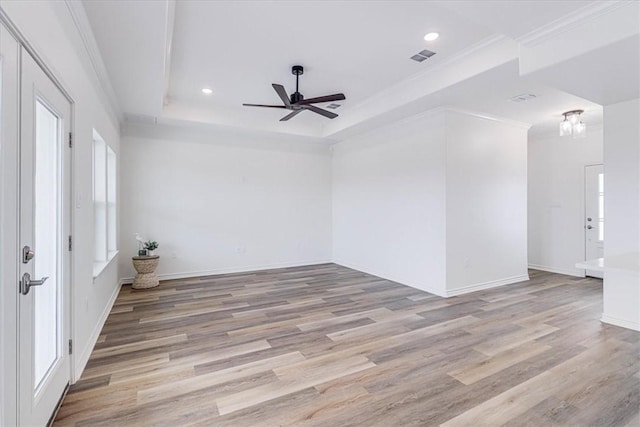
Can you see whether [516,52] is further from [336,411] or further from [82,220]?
[82,220]

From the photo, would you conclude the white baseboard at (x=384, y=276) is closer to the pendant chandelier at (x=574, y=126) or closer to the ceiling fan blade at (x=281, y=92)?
the pendant chandelier at (x=574, y=126)

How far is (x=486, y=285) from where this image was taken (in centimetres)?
504

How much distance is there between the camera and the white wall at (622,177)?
346 centimetres

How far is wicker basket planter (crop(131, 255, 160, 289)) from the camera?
4.90 m

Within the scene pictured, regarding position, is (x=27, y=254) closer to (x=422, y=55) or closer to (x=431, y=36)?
(x=431, y=36)

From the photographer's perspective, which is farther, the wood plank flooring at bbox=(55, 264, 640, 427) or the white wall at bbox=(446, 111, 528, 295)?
the white wall at bbox=(446, 111, 528, 295)

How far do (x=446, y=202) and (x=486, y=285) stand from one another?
64.3 inches

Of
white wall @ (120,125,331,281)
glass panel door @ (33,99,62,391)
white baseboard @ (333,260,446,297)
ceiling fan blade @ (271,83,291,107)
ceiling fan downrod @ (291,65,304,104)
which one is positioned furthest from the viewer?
white wall @ (120,125,331,281)

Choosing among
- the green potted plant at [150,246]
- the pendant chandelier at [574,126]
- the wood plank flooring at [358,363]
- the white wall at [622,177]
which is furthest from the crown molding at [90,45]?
the pendant chandelier at [574,126]

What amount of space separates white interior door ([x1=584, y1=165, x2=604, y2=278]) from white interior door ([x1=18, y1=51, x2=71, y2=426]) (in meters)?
7.49

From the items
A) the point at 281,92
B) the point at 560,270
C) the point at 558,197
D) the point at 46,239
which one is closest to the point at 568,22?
the point at 281,92

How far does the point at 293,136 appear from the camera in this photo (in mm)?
6293

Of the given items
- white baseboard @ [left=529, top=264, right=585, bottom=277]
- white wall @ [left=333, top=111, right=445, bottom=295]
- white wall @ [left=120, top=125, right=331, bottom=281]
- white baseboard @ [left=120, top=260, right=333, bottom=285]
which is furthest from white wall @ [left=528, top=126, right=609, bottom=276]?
white baseboard @ [left=120, top=260, right=333, bottom=285]

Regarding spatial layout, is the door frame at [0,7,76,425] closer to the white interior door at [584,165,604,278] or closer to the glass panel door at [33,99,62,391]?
the glass panel door at [33,99,62,391]
